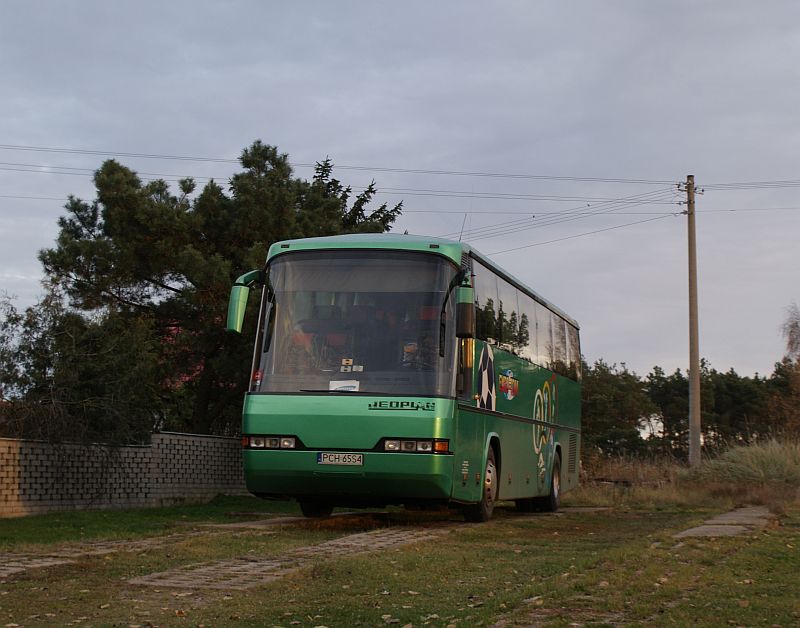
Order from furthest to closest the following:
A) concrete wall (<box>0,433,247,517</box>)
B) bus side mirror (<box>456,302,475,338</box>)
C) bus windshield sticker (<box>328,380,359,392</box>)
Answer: concrete wall (<box>0,433,247,517</box>) < bus side mirror (<box>456,302,475,338</box>) < bus windshield sticker (<box>328,380,359,392</box>)

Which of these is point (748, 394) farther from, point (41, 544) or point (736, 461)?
point (41, 544)

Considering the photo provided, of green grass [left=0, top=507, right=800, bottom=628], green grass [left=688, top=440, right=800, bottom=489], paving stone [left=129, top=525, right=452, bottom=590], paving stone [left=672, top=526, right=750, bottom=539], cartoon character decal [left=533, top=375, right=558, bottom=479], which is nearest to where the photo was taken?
green grass [left=0, top=507, right=800, bottom=628]

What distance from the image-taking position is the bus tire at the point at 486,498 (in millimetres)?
16656

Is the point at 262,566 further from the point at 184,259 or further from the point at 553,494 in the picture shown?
the point at 184,259

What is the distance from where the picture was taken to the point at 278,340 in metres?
14.5

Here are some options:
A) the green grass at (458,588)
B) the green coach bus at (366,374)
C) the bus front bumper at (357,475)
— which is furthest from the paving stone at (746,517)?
the bus front bumper at (357,475)

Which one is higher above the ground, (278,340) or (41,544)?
(278,340)

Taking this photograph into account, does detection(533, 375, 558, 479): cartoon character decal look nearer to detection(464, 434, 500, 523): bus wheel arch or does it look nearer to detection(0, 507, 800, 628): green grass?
detection(464, 434, 500, 523): bus wheel arch

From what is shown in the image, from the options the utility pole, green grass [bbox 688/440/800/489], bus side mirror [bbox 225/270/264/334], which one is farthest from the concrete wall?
the utility pole

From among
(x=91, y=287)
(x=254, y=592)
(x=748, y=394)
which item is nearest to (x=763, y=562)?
(x=254, y=592)

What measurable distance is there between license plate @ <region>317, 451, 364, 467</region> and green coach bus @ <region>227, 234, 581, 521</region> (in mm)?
12

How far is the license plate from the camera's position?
45.9 feet

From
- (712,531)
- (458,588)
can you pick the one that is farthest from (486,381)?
(458,588)

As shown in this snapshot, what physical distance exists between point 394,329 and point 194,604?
6462 millimetres
